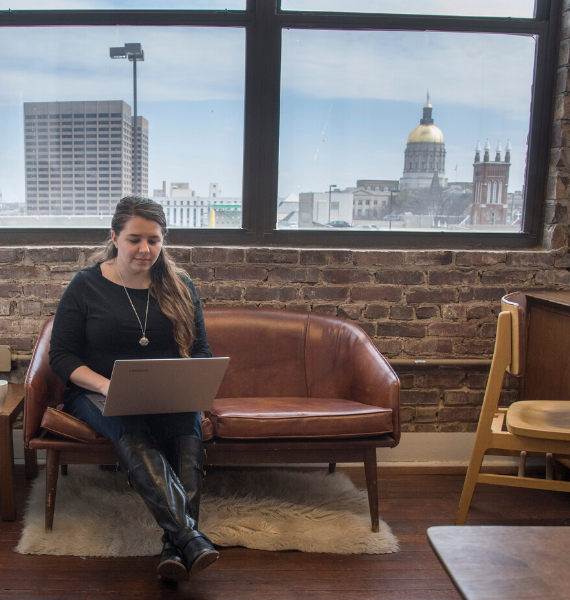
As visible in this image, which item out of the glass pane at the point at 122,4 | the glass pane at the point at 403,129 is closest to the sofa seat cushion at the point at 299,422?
the glass pane at the point at 403,129

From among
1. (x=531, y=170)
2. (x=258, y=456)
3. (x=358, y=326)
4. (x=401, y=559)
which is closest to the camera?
(x=401, y=559)

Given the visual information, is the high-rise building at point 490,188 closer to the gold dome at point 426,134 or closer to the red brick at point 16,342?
the gold dome at point 426,134

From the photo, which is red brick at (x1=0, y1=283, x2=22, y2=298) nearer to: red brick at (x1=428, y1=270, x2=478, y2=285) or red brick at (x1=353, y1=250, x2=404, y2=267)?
red brick at (x1=353, y1=250, x2=404, y2=267)

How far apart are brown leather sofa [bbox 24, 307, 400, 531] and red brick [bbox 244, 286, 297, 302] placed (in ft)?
0.49

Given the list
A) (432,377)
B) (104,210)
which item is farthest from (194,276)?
(432,377)

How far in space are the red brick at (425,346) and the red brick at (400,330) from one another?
42 mm

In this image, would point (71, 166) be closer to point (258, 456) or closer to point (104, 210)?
point (104, 210)

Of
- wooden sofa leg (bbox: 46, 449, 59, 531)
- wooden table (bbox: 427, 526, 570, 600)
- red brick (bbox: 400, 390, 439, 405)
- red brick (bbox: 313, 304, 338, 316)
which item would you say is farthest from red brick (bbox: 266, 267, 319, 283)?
wooden table (bbox: 427, 526, 570, 600)

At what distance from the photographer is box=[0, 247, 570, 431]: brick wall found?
9.70 ft

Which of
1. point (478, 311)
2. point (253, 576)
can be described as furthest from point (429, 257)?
point (253, 576)

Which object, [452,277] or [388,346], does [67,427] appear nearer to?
[388,346]

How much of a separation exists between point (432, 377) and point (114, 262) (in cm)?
169

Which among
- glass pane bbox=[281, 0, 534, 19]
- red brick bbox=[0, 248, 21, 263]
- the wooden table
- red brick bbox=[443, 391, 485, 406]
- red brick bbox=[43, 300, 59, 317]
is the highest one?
glass pane bbox=[281, 0, 534, 19]

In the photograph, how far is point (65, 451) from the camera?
2.27 metres
